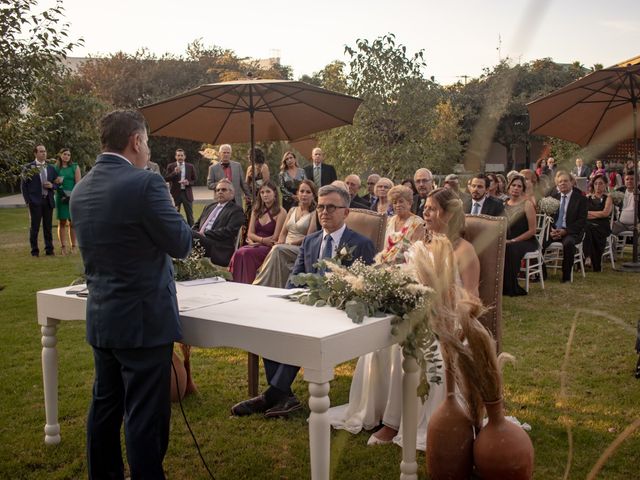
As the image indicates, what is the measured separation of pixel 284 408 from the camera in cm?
475

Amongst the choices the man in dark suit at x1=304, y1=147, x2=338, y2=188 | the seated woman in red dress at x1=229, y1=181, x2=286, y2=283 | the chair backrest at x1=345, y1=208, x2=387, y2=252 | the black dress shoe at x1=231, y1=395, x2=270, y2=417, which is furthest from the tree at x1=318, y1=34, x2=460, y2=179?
the black dress shoe at x1=231, y1=395, x2=270, y2=417

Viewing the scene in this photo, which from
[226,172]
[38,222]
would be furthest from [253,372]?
[38,222]

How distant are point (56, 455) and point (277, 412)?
4.74 feet

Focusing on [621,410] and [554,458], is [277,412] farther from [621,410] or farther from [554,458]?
[621,410]

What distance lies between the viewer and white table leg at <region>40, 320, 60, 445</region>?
4262 mm

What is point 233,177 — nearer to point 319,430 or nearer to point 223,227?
point 223,227

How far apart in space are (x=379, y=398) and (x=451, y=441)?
114 cm

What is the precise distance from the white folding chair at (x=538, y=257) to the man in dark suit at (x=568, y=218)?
187mm

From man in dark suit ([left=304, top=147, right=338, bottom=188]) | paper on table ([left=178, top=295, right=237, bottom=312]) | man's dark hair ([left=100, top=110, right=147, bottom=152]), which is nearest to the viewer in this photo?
man's dark hair ([left=100, top=110, right=147, bottom=152])

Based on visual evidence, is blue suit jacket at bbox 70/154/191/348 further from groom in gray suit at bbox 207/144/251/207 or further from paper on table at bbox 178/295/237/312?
groom in gray suit at bbox 207/144/251/207

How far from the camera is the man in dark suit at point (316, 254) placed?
4695 mm

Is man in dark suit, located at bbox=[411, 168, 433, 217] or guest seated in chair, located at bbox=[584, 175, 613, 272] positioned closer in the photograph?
man in dark suit, located at bbox=[411, 168, 433, 217]

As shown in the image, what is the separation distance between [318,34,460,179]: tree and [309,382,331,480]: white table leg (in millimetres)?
9520

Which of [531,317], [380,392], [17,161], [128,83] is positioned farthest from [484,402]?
[128,83]
